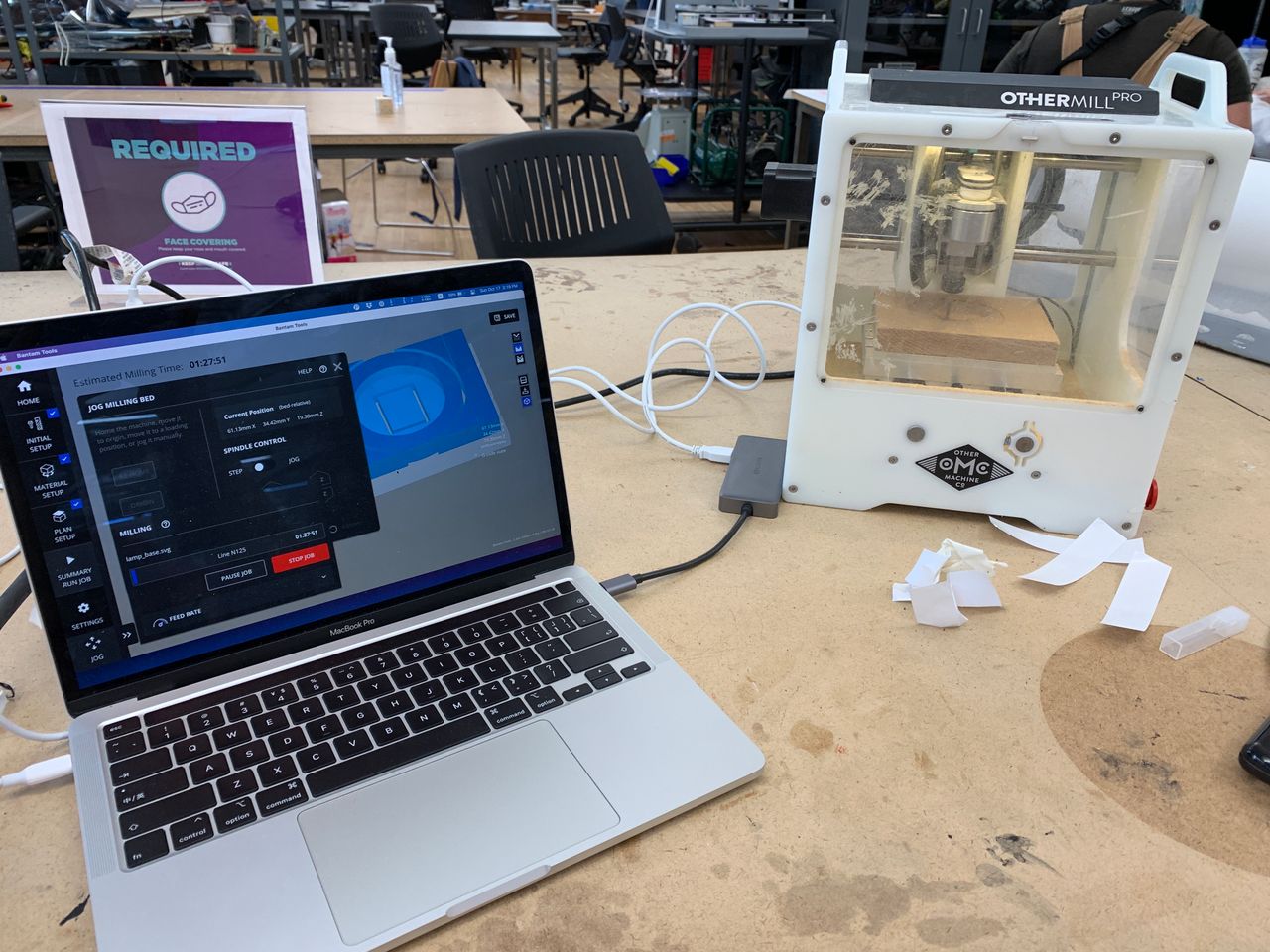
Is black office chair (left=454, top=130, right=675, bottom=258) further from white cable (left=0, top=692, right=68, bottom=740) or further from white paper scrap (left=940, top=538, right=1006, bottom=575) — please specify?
white cable (left=0, top=692, right=68, bottom=740)

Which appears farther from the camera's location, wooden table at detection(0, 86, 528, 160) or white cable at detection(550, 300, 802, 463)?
wooden table at detection(0, 86, 528, 160)

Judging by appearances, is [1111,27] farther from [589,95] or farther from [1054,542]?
[589,95]

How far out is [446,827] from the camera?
0.52 metres

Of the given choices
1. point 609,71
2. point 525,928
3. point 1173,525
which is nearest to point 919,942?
point 525,928

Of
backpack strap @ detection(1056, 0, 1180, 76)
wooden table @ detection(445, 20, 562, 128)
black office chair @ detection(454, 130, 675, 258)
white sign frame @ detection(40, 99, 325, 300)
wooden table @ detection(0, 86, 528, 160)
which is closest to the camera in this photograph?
white sign frame @ detection(40, 99, 325, 300)

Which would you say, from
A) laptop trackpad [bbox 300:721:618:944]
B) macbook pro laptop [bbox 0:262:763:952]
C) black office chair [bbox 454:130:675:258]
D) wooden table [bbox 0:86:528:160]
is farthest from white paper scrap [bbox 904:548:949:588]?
wooden table [bbox 0:86:528:160]

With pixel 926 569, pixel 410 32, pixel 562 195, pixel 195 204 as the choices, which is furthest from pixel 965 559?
pixel 410 32

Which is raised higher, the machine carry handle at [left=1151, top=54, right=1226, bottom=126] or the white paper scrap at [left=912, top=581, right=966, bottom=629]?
the machine carry handle at [left=1151, top=54, right=1226, bottom=126]

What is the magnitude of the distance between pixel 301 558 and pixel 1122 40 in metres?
2.76

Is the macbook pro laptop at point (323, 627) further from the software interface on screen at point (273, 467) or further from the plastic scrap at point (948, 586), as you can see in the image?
the plastic scrap at point (948, 586)

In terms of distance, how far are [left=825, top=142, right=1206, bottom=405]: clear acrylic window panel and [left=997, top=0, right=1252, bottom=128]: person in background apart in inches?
73.9

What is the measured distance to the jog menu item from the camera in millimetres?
569

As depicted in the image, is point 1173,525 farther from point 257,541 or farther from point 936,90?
point 257,541

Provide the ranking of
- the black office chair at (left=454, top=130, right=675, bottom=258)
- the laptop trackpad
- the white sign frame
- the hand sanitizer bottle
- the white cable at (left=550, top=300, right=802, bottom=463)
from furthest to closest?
the hand sanitizer bottle < the black office chair at (left=454, top=130, right=675, bottom=258) < the white sign frame < the white cable at (left=550, top=300, right=802, bottom=463) < the laptop trackpad
